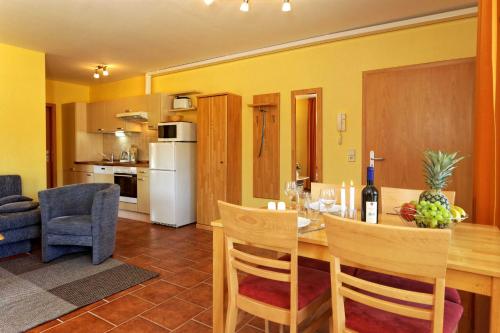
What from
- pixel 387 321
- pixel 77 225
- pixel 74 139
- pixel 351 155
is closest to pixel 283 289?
pixel 387 321

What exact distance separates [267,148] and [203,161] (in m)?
0.96

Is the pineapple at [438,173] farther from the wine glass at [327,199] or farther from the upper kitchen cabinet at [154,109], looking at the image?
the upper kitchen cabinet at [154,109]

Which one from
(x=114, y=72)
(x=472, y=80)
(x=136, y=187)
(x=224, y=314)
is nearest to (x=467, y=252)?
(x=224, y=314)

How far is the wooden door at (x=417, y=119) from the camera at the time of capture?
3.23 metres

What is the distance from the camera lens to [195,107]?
520cm

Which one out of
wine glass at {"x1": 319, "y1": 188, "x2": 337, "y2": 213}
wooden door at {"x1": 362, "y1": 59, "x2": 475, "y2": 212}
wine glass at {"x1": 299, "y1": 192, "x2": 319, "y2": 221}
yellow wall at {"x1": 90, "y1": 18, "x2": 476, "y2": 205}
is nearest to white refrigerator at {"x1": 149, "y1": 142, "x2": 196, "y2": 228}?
yellow wall at {"x1": 90, "y1": 18, "x2": 476, "y2": 205}

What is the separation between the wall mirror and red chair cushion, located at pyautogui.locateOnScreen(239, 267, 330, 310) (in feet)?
7.80

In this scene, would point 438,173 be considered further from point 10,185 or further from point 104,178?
point 104,178

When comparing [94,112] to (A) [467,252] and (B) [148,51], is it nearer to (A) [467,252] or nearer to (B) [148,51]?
(B) [148,51]

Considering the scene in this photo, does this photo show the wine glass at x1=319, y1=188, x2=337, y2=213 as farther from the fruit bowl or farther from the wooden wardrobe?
the wooden wardrobe

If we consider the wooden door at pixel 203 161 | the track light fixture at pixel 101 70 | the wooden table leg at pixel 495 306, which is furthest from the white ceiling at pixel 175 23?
the wooden table leg at pixel 495 306

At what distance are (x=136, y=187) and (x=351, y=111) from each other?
3.56m

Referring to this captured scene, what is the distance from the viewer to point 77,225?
3211mm

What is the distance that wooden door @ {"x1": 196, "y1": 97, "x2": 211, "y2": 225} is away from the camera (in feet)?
15.2
